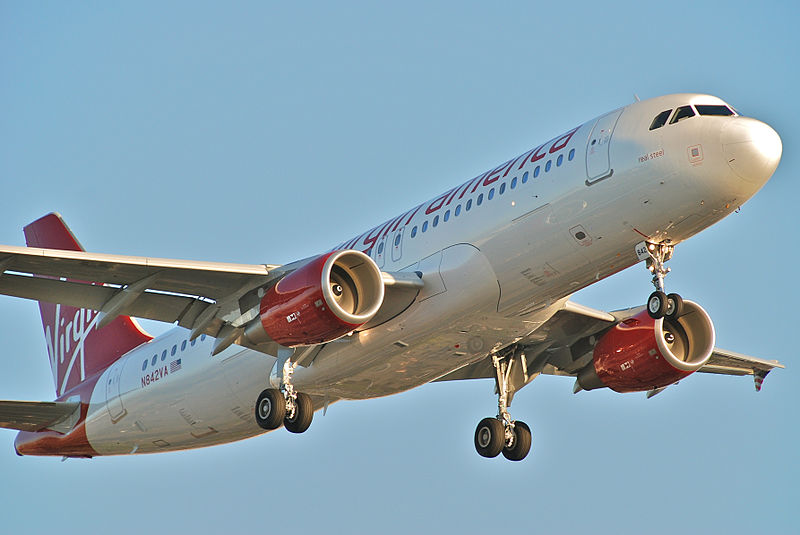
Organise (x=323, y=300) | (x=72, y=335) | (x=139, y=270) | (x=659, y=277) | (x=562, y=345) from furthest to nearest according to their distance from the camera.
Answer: (x=72, y=335), (x=562, y=345), (x=139, y=270), (x=323, y=300), (x=659, y=277)

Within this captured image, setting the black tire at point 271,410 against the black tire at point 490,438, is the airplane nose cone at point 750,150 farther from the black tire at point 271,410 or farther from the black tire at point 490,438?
the black tire at point 271,410

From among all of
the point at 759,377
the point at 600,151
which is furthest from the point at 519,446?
the point at 600,151

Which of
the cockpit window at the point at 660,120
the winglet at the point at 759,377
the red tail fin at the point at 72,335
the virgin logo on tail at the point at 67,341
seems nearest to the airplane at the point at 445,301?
the cockpit window at the point at 660,120

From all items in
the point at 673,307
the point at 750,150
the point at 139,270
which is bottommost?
the point at 673,307

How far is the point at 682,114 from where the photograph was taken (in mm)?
24734

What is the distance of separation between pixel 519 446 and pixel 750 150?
1173 cm

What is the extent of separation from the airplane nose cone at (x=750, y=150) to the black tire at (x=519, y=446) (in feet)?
36.5

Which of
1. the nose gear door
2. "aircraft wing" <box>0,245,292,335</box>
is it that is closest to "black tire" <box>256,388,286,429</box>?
"aircraft wing" <box>0,245,292,335</box>

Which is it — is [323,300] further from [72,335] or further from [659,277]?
[72,335]

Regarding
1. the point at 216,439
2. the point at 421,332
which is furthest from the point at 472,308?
the point at 216,439

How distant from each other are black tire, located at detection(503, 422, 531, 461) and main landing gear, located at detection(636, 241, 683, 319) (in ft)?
26.5

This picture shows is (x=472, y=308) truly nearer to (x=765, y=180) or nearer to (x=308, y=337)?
(x=308, y=337)

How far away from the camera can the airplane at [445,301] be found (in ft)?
81.1

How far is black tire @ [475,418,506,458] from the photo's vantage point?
3198 cm
